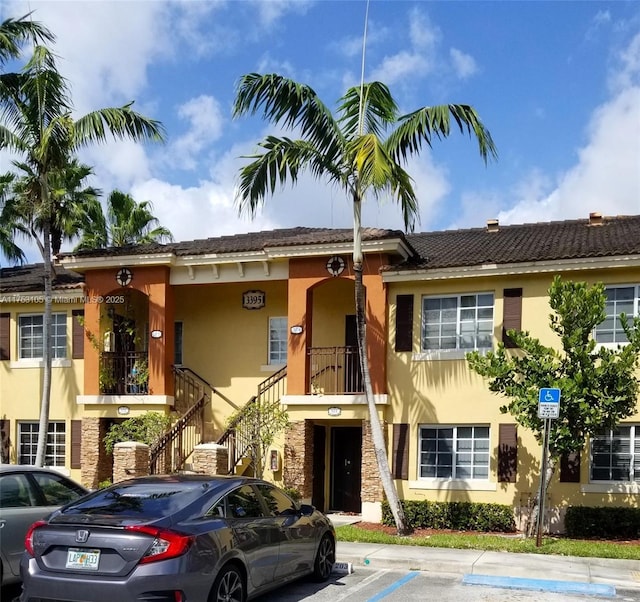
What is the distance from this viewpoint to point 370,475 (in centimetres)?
1636

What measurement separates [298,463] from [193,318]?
543 cm

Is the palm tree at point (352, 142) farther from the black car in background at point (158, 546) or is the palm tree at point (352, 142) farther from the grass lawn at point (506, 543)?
the black car in background at point (158, 546)

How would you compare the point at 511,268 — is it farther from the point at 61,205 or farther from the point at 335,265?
the point at 61,205

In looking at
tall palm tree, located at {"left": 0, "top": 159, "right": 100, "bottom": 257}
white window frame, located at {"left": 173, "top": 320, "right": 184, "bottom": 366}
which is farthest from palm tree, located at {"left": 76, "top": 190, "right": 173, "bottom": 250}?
white window frame, located at {"left": 173, "top": 320, "right": 184, "bottom": 366}

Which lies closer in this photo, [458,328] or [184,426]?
[458,328]

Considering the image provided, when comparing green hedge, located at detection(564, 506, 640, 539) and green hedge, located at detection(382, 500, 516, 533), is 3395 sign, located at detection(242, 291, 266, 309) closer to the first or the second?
green hedge, located at detection(382, 500, 516, 533)

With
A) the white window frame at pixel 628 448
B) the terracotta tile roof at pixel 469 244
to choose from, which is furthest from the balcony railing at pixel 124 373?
the white window frame at pixel 628 448

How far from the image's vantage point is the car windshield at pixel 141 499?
7297mm

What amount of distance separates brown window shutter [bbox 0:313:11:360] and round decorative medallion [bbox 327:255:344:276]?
30.4 feet

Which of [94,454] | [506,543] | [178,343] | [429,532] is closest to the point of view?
[506,543]

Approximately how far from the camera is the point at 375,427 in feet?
48.6

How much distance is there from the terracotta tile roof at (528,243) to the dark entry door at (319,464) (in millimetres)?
4541

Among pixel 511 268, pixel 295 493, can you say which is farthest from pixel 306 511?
pixel 511 268

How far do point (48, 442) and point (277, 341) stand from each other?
663 cm
